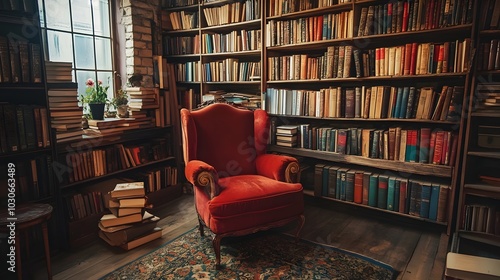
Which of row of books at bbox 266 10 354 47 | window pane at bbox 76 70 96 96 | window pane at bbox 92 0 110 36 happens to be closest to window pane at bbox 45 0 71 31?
window pane at bbox 92 0 110 36

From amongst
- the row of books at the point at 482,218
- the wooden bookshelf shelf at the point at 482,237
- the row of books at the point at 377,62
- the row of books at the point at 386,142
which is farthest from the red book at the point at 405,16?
the wooden bookshelf shelf at the point at 482,237

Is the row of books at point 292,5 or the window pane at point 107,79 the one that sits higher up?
the row of books at point 292,5

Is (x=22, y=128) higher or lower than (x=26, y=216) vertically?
higher

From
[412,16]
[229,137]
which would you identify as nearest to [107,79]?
[229,137]

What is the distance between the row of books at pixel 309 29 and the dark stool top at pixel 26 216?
2.35 meters

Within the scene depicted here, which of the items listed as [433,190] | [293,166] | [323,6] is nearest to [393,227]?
[433,190]

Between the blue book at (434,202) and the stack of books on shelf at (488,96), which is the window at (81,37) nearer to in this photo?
the blue book at (434,202)

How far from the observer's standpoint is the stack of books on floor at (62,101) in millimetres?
2414

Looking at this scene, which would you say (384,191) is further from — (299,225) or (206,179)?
(206,179)

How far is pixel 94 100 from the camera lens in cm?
291

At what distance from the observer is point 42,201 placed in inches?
Answer: 87.8

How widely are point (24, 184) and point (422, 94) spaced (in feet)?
9.83

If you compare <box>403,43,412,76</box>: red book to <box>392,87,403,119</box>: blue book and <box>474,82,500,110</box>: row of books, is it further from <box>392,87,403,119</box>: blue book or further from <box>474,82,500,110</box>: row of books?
<box>474,82,500,110</box>: row of books

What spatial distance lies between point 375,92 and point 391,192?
2.83 ft
